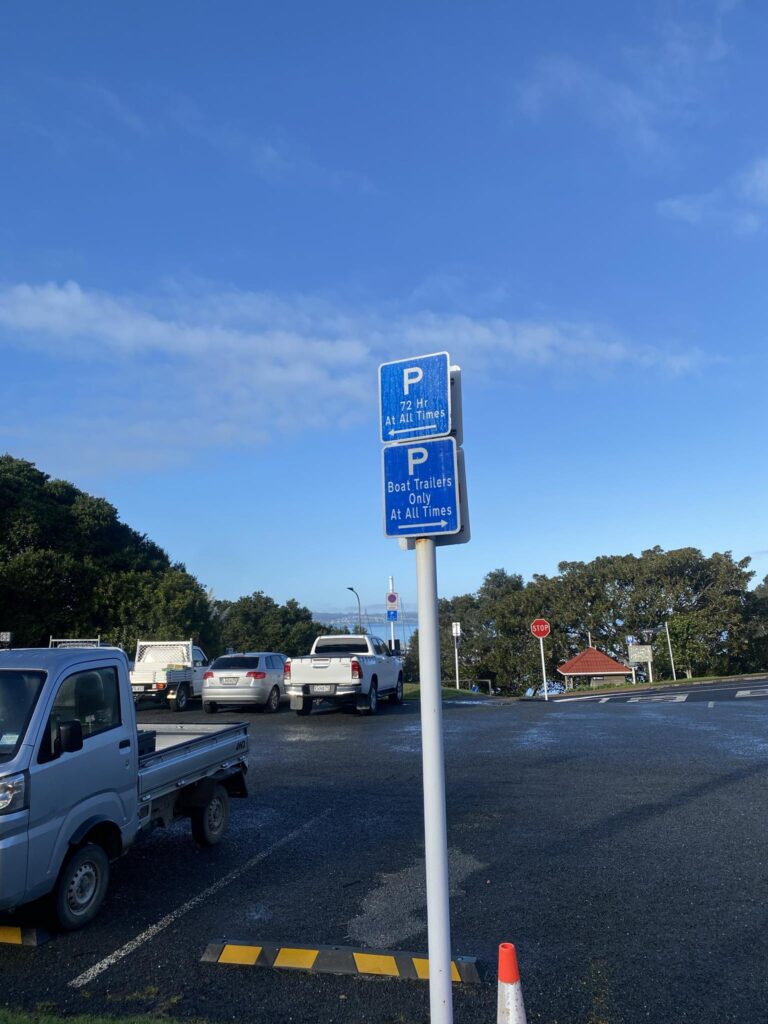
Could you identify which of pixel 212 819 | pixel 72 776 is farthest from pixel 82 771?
pixel 212 819

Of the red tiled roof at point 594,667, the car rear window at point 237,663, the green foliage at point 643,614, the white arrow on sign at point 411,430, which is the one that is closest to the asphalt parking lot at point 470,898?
the white arrow on sign at point 411,430

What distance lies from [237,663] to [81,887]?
17.0m

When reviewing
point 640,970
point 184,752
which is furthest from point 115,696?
point 640,970

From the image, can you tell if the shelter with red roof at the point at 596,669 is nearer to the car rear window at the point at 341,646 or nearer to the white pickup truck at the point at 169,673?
the white pickup truck at the point at 169,673

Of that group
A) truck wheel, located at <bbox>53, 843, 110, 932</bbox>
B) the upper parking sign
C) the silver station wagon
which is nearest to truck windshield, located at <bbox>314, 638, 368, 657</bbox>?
the silver station wagon

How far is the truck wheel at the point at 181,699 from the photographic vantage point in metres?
24.0

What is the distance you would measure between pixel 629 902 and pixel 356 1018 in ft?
8.62

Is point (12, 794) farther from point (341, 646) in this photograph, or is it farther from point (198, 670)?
point (198, 670)

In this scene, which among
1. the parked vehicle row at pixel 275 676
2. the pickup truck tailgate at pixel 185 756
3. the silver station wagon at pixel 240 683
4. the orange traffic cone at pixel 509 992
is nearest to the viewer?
the orange traffic cone at pixel 509 992

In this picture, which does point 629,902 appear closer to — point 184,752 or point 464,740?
point 184,752

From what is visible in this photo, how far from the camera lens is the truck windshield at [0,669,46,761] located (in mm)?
5302

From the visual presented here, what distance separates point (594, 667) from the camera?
60.2m

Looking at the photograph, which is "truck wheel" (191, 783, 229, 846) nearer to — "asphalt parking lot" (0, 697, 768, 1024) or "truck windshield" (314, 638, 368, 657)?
"asphalt parking lot" (0, 697, 768, 1024)

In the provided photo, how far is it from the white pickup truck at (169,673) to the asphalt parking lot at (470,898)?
12570mm
